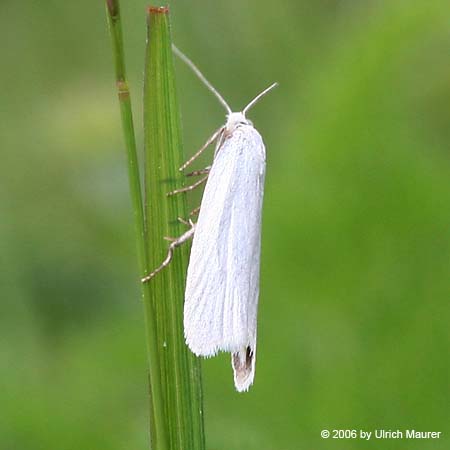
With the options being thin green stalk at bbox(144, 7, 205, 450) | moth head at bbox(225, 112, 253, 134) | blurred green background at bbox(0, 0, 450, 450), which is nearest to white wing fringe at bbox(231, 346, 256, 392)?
thin green stalk at bbox(144, 7, 205, 450)

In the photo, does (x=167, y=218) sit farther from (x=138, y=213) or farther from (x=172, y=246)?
(x=138, y=213)

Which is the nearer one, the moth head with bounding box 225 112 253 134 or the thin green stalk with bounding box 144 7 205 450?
the thin green stalk with bounding box 144 7 205 450

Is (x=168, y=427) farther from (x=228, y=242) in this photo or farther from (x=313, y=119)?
(x=313, y=119)

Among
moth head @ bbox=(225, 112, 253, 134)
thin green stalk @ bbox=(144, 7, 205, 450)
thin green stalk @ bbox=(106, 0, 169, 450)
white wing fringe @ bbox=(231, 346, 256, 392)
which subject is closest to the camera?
thin green stalk @ bbox=(106, 0, 169, 450)

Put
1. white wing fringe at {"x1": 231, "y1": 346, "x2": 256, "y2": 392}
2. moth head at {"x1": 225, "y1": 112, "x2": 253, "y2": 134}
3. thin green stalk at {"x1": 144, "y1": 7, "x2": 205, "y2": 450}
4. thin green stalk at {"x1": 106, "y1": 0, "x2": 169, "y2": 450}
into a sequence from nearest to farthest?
thin green stalk at {"x1": 106, "y1": 0, "x2": 169, "y2": 450} → thin green stalk at {"x1": 144, "y1": 7, "x2": 205, "y2": 450} → white wing fringe at {"x1": 231, "y1": 346, "x2": 256, "y2": 392} → moth head at {"x1": 225, "y1": 112, "x2": 253, "y2": 134}

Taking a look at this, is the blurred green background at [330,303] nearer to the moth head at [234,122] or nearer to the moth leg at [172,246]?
the moth head at [234,122]

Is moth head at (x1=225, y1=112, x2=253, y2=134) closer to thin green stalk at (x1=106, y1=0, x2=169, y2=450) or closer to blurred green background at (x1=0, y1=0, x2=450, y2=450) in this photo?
blurred green background at (x1=0, y1=0, x2=450, y2=450)

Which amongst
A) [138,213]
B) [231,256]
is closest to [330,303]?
[231,256]
